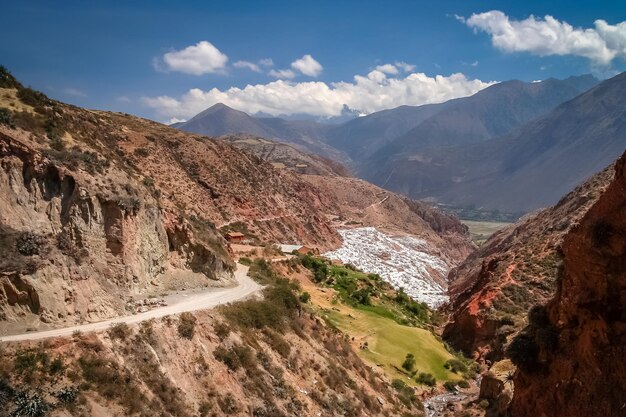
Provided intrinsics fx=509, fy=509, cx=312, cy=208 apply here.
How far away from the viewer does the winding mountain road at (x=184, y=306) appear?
621 inches

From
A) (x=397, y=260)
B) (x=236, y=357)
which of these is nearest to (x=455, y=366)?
(x=236, y=357)

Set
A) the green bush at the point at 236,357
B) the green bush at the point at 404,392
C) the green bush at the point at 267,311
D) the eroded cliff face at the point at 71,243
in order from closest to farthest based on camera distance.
Answer: 1. the eroded cliff face at the point at 71,243
2. the green bush at the point at 236,357
3. the green bush at the point at 267,311
4. the green bush at the point at 404,392

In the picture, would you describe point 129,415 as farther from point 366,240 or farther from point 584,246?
point 366,240

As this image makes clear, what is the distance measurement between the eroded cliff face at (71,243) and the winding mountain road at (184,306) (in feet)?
1.67

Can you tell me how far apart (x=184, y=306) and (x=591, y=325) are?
15420 millimetres

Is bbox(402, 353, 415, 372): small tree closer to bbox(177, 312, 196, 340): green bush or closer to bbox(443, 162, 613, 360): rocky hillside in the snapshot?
bbox(443, 162, 613, 360): rocky hillside

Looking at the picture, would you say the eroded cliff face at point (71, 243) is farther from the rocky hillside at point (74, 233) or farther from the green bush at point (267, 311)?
the green bush at point (267, 311)

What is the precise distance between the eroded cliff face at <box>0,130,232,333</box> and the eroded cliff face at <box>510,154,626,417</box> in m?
15.9

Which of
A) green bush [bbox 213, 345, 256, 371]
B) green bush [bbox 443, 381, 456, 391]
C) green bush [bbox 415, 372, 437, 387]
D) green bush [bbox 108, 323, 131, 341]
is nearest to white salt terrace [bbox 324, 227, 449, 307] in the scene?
green bush [bbox 443, 381, 456, 391]

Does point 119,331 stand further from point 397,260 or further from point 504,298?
point 397,260

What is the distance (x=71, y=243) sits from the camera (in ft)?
62.7

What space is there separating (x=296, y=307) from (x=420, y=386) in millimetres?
9650


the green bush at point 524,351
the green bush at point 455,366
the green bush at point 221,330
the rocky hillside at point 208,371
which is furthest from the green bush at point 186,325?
the green bush at point 455,366

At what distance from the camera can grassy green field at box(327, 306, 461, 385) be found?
31.6 metres
